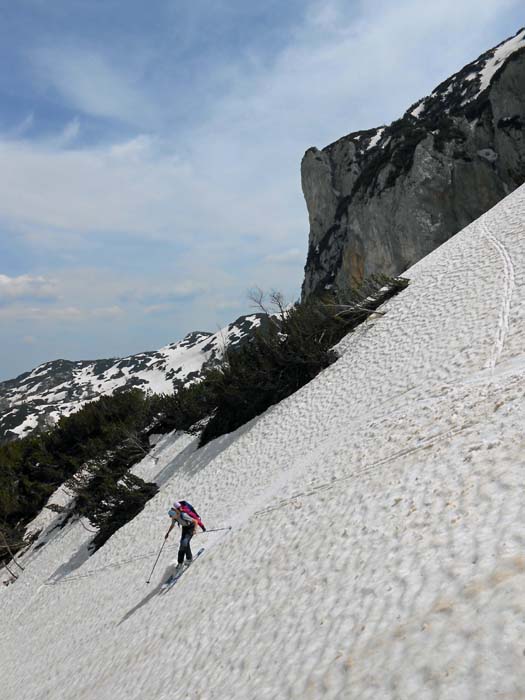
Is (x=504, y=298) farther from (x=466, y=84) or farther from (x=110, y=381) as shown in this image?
(x=110, y=381)

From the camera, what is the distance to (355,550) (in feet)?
19.3

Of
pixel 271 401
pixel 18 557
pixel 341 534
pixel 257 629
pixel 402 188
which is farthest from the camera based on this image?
pixel 402 188

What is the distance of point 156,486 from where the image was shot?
18.9 meters

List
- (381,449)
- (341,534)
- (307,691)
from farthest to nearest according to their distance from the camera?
(381,449)
(341,534)
(307,691)

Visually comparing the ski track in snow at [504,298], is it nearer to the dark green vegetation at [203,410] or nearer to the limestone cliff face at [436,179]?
the dark green vegetation at [203,410]

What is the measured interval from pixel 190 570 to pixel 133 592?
103 inches

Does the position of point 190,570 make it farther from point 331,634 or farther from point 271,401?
point 271,401

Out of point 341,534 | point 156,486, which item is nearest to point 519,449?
point 341,534

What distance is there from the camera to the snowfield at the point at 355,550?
3.82 metres

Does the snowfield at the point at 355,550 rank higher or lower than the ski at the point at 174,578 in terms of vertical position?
higher

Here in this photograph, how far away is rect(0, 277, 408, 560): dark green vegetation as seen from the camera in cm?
1812

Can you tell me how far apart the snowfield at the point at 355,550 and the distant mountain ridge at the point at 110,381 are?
9854 centimetres

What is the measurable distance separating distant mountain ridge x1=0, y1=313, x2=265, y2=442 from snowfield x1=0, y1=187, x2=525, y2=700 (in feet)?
323

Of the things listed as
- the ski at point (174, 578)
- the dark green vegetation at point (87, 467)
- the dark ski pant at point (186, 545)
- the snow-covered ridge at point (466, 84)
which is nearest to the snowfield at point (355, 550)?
the ski at point (174, 578)
